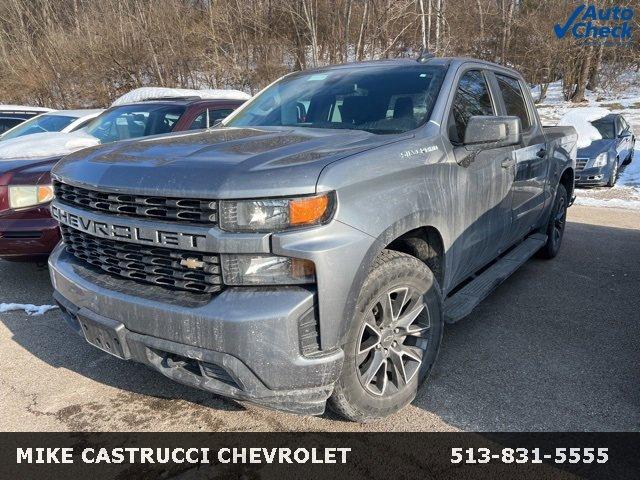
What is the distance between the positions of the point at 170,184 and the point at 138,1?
2889 centimetres

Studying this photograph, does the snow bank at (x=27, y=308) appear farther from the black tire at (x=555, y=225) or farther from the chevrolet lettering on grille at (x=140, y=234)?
the black tire at (x=555, y=225)

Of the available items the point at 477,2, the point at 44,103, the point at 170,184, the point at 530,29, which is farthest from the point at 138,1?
the point at 170,184

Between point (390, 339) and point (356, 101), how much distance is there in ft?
5.44

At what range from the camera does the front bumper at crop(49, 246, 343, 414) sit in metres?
2.03

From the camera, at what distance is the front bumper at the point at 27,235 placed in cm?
398

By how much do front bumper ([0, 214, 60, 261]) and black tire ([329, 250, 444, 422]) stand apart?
2.86 metres

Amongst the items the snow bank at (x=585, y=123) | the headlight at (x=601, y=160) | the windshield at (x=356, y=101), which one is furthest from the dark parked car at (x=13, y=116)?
the snow bank at (x=585, y=123)

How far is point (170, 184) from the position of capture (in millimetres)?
2146

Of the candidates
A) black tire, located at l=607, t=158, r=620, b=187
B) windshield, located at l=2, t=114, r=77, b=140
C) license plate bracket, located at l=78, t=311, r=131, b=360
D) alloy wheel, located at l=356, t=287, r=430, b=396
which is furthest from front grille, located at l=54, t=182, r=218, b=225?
black tire, located at l=607, t=158, r=620, b=187

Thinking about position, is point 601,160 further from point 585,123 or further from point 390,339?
point 390,339

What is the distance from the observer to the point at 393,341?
8.68 feet

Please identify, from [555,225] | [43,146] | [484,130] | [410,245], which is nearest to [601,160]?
[555,225]

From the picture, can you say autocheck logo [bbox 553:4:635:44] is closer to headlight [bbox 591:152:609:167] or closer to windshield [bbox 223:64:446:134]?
headlight [bbox 591:152:609:167]

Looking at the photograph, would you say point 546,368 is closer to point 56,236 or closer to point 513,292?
point 513,292
